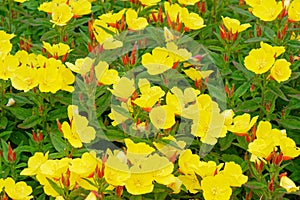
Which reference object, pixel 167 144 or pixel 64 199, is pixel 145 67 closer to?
pixel 167 144

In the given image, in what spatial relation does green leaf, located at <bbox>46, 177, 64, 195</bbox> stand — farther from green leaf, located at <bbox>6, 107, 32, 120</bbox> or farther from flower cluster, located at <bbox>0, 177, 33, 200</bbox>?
green leaf, located at <bbox>6, 107, 32, 120</bbox>

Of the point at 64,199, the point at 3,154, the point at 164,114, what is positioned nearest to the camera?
the point at 64,199

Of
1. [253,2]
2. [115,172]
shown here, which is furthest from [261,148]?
[253,2]

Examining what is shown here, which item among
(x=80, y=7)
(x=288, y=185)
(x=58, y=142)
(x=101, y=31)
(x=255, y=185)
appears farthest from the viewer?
(x=80, y=7)

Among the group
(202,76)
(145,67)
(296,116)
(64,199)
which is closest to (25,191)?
(64,199)

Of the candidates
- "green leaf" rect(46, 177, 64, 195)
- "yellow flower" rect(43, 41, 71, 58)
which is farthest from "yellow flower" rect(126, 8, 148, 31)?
"green leaf" rect(46, 177, 64, 195)

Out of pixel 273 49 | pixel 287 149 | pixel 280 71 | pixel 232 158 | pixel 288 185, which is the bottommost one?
pixel 232 158

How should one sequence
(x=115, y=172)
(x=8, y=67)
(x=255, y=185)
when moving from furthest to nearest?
(x=8, y=67), (x=255, y=185), (x=115, y=172)

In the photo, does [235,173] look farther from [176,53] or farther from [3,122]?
[3,122]
